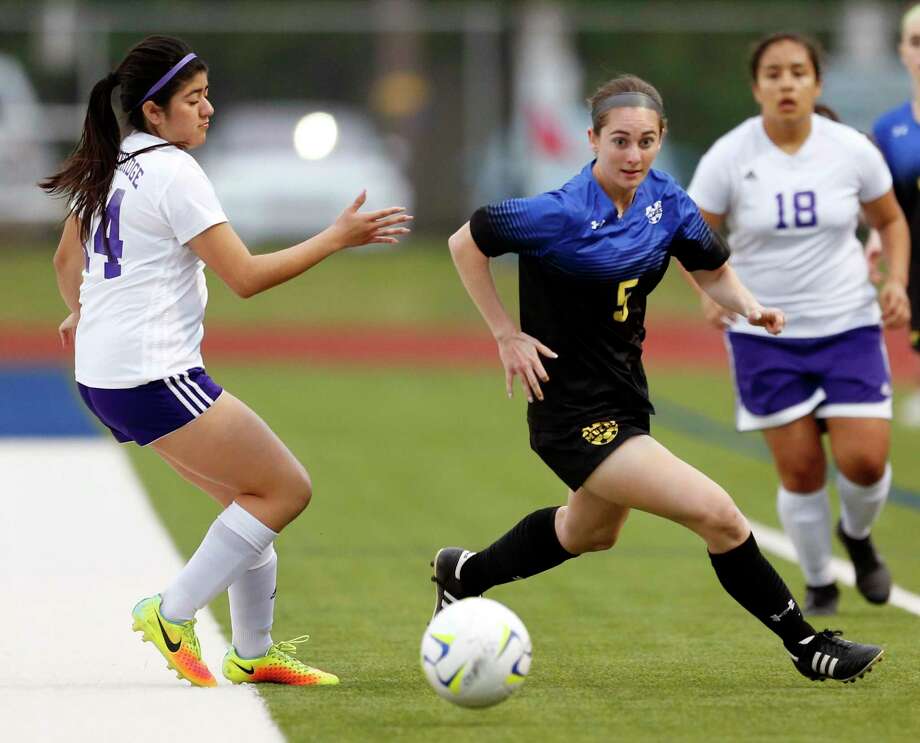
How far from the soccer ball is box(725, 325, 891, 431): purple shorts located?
7.96 feet

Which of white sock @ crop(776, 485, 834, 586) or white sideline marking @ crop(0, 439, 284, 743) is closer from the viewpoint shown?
white sideline marking @ crop(0, 439, 284, 743)

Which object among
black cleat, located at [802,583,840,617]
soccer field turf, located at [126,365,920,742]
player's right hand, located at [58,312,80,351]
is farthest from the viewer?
black cleat, located at [802,583,840,617]

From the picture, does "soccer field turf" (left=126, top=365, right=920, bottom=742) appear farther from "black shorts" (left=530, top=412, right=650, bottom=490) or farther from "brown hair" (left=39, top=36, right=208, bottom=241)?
"brown hair" (left=39, top=36, right=208, bottom=241)

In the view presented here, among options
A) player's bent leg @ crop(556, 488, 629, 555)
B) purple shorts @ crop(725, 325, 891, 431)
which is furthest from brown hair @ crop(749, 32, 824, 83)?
player's bent leg @ crop(556, 488, 629, 555)

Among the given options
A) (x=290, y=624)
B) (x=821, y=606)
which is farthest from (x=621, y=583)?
(x=290, y=624)

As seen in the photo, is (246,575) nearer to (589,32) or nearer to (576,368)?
(576,368)

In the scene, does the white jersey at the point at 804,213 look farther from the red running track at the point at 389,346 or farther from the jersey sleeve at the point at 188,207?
the red running track at the point at 389,346

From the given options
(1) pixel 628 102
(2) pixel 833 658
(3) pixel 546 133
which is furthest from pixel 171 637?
(3) pixel 546 133

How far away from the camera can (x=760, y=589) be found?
20.1 feet

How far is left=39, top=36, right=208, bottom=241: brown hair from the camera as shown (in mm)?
6008

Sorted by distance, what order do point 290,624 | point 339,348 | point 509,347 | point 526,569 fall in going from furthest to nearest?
1. point 339,348
2. point 290,624
3. point 526,569
4. point 509,347

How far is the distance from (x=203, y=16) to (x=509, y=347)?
76.7ft

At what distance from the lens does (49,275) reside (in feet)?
87.7

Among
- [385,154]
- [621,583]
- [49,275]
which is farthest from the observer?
[385,154]
